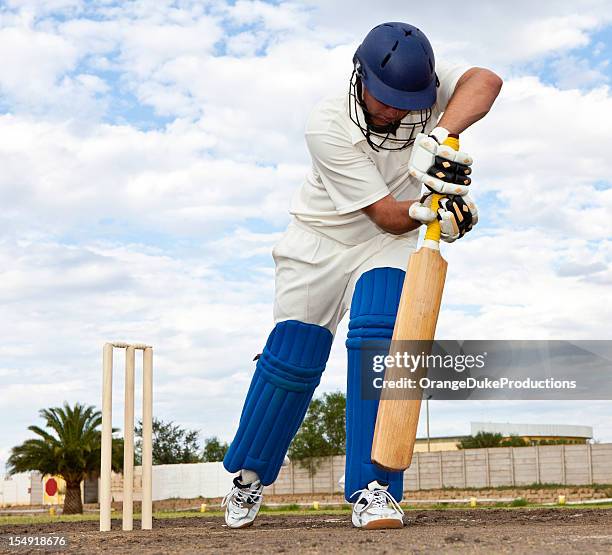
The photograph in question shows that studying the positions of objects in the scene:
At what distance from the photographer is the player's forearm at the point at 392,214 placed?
165 inches

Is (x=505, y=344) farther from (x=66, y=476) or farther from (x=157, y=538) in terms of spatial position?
(x=66, y=476)

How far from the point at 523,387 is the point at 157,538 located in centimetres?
248

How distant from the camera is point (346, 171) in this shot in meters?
4.30

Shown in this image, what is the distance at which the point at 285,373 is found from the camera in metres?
4.64

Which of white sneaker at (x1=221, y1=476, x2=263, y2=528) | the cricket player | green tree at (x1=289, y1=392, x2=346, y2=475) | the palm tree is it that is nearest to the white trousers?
the cricket player

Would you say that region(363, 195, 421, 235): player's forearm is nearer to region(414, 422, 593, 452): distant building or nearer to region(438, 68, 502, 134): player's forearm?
region(438, 68, 502, 134): player's forearm

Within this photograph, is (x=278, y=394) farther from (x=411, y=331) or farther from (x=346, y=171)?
(x=346, y=171)

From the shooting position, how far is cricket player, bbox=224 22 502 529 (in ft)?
13.4

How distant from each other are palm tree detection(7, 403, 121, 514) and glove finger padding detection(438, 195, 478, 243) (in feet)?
62.6

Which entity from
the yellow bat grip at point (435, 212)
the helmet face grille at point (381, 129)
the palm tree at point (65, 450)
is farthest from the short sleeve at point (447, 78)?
the palm tree at point (65, 450)

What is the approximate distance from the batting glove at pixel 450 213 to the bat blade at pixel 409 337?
→ 5.2 inches

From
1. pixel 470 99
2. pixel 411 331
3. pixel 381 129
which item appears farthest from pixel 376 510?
pixel 470 99

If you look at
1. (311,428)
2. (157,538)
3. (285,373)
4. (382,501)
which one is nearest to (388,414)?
(382,501)

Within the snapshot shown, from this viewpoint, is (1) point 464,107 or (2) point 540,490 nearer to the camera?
(1) point 464,107
